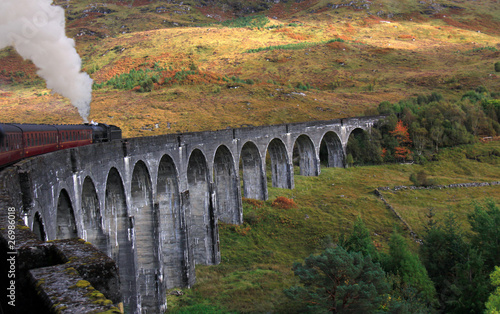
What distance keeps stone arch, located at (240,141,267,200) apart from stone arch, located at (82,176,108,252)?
22294 millimetres

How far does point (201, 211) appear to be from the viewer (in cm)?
2700

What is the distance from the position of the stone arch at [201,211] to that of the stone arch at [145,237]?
655 cm

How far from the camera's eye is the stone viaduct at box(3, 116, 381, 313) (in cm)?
1147

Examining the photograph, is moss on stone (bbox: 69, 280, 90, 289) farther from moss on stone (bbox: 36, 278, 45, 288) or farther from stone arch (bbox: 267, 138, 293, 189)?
stone arch (bbox: 267, 138, 293, 189)

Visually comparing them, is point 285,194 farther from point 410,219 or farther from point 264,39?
point 264,39

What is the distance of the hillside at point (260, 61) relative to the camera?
62312mm

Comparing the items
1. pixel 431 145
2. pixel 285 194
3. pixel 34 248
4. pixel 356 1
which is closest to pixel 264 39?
pixel 356 1

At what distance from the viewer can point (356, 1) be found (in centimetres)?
13938

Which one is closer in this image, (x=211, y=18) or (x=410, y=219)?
(x=410, y=219)

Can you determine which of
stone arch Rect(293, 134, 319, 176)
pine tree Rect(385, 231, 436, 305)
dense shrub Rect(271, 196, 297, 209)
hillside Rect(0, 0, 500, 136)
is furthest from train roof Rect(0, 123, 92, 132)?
hillside Rect(0, 0, 500, 136)

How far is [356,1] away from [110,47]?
86707 mm

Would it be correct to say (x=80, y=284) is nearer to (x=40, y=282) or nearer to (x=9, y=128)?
(x=40, y=282)

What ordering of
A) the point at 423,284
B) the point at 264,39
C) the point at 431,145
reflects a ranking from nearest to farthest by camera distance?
1. the point at 423,284
2. the point at 431,145
3. the point at 264,39

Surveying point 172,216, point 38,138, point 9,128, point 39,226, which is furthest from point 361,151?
point 39,226
